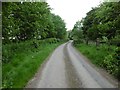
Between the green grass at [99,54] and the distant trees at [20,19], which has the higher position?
the distant trees at [20,19]

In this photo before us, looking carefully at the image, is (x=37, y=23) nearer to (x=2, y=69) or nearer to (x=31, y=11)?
(x=31, y=11)

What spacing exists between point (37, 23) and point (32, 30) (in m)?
1.77

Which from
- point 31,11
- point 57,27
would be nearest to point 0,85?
point 31,11

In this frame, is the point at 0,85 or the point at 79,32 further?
the point at 79,32

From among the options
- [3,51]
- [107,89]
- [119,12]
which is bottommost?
[107,89]

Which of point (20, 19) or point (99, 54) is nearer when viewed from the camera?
point (99, 54)

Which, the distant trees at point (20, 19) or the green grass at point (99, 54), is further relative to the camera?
the green grass at point (99, 54)

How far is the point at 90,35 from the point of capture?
51.1 meters

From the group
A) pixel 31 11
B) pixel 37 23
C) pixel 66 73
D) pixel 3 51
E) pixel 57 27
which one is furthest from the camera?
pixel 57 27

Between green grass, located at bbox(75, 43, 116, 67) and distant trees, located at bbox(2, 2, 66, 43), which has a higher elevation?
distant trees, located at bbox(2, 2, 66, 43)

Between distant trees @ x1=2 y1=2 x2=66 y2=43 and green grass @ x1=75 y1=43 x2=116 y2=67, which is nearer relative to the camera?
distant trees @ x1=2 y1=2 x2=66 y2=43

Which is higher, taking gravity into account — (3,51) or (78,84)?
(3,51)

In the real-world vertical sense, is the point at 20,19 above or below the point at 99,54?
above

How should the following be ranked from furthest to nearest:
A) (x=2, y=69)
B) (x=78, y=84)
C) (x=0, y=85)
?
(x=2, y=69) → (x=78, y=84) → (x=0, y=85)
